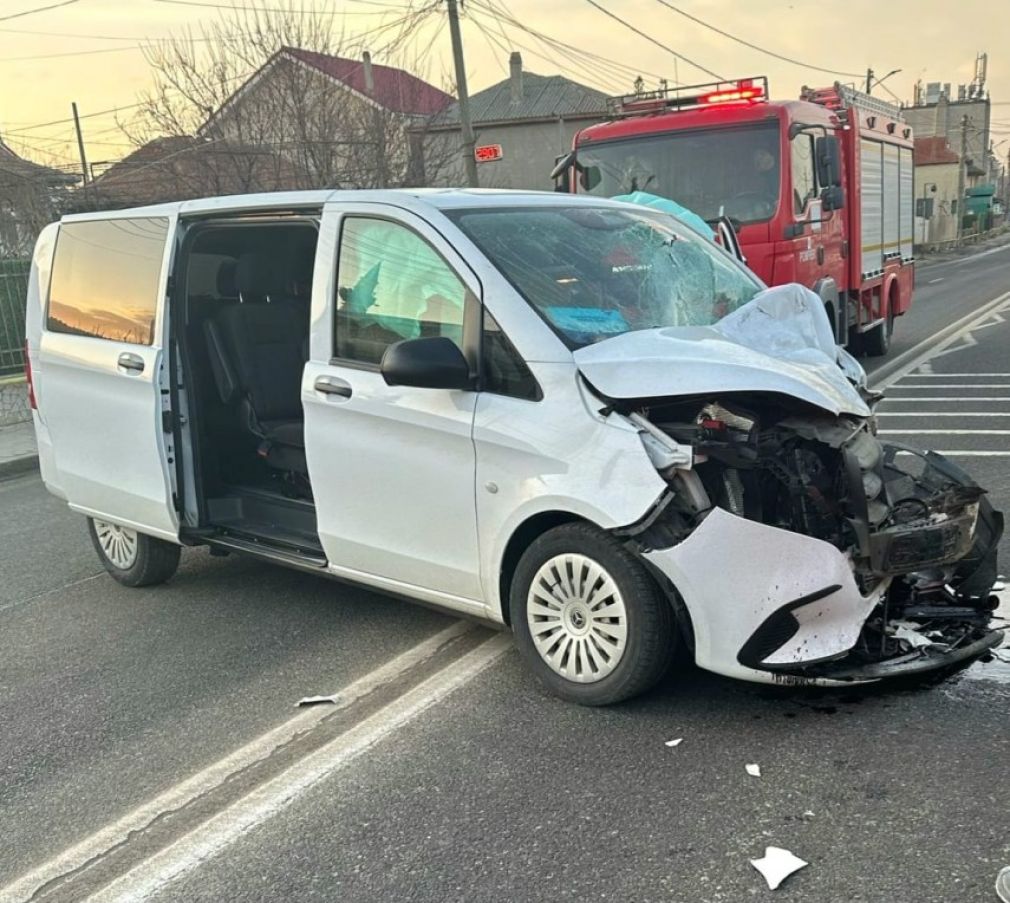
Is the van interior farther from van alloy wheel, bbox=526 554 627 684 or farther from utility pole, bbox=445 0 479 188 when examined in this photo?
utility pole, bbox=445 0 479 188

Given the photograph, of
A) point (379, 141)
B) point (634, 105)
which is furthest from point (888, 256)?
point (379, 141)

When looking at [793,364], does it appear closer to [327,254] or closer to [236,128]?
[327,254]

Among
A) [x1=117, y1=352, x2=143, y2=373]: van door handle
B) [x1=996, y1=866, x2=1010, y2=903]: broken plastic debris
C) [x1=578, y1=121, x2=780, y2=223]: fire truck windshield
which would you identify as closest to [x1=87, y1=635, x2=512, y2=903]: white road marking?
[x1=996, y1=866, x2=1010, y2=903]: broken plastic debris

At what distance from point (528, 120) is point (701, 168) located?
31.0 m

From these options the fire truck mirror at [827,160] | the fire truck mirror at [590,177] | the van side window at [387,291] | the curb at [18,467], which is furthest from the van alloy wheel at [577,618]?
the fire truck mirror at [827,160]

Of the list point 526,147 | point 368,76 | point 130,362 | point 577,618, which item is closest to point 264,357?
point 130,362

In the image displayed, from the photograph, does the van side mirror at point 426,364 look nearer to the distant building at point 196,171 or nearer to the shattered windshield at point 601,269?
the shattered windshield at point 601,269

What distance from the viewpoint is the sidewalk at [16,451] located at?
9812 millimetres

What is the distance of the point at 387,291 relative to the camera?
4234 mm

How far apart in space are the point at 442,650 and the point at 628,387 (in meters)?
1.58

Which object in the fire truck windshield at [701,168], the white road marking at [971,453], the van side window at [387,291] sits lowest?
the white road marking at [971,453]

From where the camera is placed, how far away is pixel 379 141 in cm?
1931

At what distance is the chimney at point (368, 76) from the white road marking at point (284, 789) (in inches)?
723

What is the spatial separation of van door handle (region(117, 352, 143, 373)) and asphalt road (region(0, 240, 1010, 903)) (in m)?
1.30
